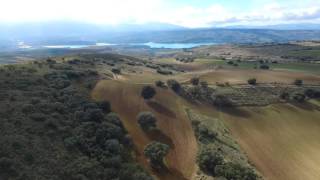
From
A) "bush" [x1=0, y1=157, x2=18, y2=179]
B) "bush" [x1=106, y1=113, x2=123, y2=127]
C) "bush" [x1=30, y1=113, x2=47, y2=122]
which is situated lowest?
"bush" [x1=106, y1=113, x2=123, y2=127]

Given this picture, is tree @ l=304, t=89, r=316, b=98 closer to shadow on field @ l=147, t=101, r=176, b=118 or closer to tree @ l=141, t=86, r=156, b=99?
shadow on field @ l=147, t=101, r=176, b=118

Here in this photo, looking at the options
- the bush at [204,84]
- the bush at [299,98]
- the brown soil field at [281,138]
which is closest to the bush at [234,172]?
the brown soil field at [281,138]

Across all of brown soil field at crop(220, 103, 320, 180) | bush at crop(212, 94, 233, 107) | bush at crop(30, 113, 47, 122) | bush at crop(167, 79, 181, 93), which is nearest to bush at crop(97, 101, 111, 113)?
bush at crop(30, 113, 47, 122)

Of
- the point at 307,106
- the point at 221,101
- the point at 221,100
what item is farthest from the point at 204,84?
the point at 307,106

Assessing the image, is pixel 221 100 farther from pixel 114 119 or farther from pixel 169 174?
pixel 169 174

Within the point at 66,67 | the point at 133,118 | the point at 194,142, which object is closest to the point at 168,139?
the point at 194,142

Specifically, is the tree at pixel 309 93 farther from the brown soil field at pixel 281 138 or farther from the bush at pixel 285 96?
the bush at pixel 285 96

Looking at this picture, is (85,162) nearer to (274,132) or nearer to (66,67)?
(274,132)
